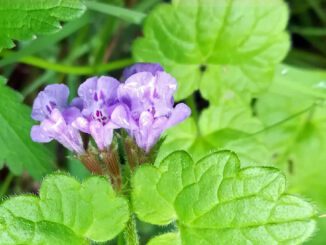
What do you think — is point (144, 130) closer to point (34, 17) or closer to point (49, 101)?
point (49, 101)

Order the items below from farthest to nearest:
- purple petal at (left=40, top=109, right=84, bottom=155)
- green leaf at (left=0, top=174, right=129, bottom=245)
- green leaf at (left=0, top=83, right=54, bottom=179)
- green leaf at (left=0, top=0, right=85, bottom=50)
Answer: green leaf at (left=0, top=83, right=54, bottom=179) → green leaf at (left=0, top=0, right=85, bottom=50) → purple petal at (left=40, top=109, right=84, bottom=155) → green leaf at (left=0, top=174, right=129, bottom=245)

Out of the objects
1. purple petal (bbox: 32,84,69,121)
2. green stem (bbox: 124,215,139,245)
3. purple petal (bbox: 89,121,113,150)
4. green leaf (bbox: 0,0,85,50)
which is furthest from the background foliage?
green stem (bbox: 124,215,139,245)

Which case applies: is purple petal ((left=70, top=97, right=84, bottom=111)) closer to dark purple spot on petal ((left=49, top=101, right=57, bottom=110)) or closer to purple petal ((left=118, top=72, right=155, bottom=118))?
dark purple spot on petal ((left=49, top=101, right=57, bottom=110))

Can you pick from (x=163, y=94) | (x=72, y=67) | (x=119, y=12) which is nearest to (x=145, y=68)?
(x=163, y=94)

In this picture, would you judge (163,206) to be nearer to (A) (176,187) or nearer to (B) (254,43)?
(A) (176,187)

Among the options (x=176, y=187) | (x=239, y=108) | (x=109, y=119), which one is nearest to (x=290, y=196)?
(x=176, y=187)

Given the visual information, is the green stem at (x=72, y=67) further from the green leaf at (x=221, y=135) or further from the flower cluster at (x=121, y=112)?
the flower cluster at (x=121, y=112)

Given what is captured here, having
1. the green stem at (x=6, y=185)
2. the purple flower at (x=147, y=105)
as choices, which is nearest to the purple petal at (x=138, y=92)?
the purple flower at (x=147, y=105)
